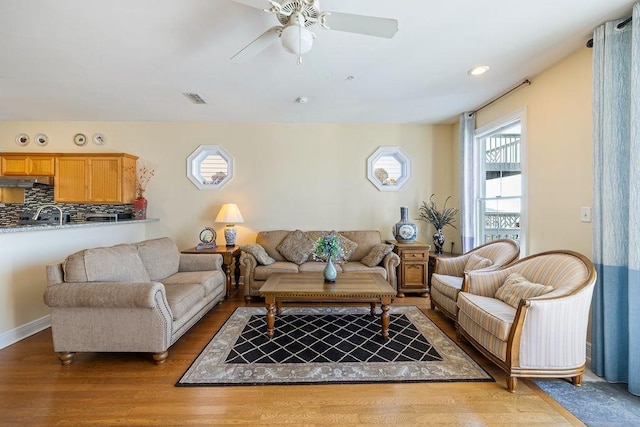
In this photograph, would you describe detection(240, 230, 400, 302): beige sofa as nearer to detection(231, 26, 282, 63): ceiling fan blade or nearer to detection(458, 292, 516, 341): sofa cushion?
detection(458, 292, 516, 341): sofa cushion

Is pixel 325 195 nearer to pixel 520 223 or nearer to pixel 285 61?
pixel 285 61

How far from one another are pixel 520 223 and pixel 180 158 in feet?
16.5

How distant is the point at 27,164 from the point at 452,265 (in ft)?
20.9

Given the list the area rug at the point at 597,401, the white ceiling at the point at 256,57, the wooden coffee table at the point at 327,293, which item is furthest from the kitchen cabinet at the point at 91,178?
the area rug at the point at 597,401

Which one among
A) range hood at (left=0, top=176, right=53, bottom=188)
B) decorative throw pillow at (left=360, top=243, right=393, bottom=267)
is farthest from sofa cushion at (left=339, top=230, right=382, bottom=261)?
range hood at (left=0, top=176, right=53, bottom=188)

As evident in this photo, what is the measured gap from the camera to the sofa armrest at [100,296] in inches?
86.2

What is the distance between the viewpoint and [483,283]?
264cm

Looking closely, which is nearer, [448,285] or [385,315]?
[385,315]

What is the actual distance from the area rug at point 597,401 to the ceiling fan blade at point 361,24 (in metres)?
2.71

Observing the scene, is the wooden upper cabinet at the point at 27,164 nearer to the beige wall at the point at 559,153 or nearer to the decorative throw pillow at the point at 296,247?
the decorative throw pillow at the point at 296,247

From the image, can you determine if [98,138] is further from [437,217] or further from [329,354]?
[437,217]

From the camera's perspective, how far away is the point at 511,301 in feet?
7.59

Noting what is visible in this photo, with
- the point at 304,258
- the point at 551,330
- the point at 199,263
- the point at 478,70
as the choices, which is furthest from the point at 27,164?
the point at 551,330

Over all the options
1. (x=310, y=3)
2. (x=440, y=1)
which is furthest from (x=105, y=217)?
Result: (x=440, y=1)
